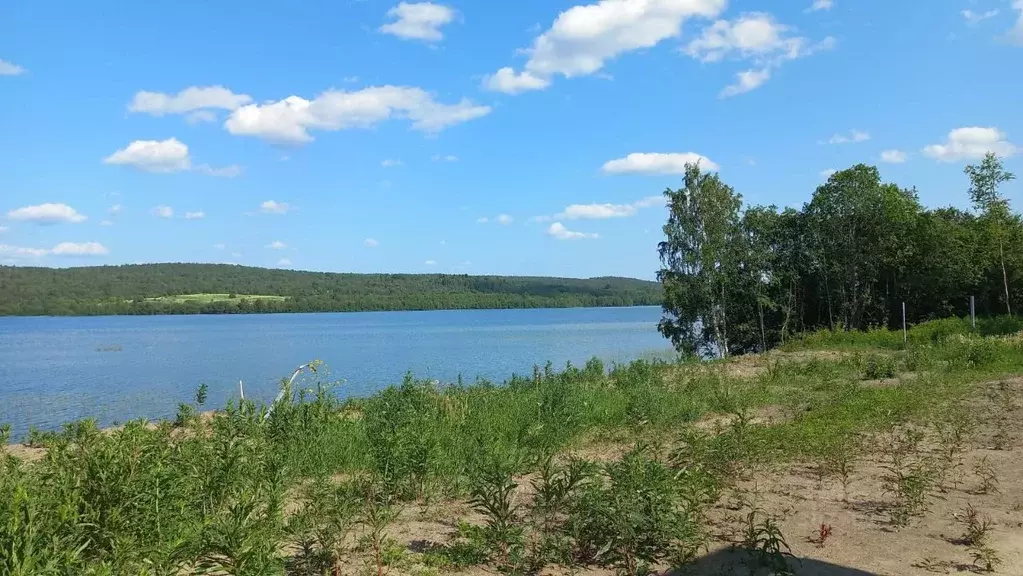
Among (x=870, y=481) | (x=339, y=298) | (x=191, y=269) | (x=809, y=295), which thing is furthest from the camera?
(x=191, y=269)

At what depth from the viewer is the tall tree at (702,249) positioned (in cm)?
3250

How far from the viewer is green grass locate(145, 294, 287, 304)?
134625mm

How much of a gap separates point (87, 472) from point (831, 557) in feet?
16.4

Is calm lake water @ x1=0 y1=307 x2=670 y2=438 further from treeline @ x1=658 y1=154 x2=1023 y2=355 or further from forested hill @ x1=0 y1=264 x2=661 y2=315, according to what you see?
forested hill @ x1=0 y1=264 x2=661 y2=315

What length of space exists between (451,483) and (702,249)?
27324mm

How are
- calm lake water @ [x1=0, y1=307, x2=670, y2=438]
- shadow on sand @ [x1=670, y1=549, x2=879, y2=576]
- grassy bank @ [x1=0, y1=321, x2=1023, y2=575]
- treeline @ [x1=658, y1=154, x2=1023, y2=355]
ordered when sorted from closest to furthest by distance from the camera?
grassy bank @ [x1=0, y1=321, x2=1023, y2=575] → shadow on sand @ [x1=670, y1=549, x2=879, y2=576] → calm lake water @ [x1=0, y1=307, x2=670, y2=438] → treeline @ [x1=658, y1=154, x2=1023, y2=355]

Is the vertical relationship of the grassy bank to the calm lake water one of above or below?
above

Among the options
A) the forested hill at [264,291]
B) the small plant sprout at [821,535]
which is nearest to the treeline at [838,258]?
the small plant sprout at [821,535]

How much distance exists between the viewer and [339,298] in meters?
153

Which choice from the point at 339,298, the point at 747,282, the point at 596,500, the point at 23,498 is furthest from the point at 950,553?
the point at 339,298

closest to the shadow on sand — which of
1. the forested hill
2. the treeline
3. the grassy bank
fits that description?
the grassy bank

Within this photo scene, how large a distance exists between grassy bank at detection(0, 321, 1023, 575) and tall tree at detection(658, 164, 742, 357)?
69.3 feet

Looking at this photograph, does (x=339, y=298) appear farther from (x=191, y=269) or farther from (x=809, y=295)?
(x=809, y=295)

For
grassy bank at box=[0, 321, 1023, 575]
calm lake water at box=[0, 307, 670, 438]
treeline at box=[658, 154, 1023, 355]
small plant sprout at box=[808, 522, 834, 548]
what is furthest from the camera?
treeline at box=[658, 154, 1023, 355]
